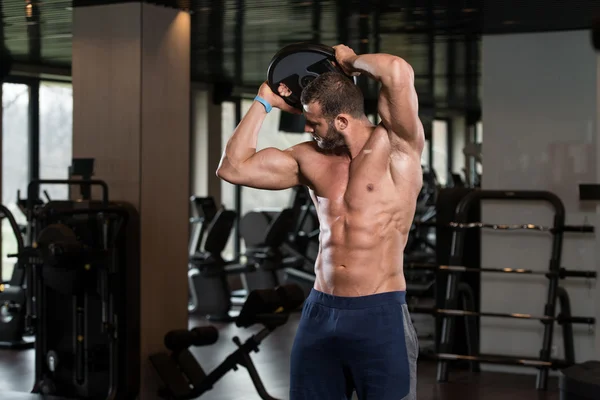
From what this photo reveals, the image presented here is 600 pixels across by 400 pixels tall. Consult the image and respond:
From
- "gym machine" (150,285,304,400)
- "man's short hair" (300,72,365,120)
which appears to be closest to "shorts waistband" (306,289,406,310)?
"man's short hair" (300,72,365,120)

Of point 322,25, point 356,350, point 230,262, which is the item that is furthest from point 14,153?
point 356,350

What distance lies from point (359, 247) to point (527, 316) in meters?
3.26

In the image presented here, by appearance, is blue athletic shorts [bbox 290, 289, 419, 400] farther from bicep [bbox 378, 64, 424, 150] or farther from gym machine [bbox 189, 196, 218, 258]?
gym machine [bbox 189, 196, 218, 258]

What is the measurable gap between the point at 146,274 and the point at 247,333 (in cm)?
259

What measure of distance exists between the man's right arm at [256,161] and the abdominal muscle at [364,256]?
235mm

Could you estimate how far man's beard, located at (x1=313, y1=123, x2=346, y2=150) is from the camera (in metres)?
2.74

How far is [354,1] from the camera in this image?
5.78 metres

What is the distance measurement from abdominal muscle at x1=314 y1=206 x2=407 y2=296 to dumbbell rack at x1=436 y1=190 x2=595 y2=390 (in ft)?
10.1

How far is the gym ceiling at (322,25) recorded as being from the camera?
578 cm

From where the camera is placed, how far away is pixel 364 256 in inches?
108

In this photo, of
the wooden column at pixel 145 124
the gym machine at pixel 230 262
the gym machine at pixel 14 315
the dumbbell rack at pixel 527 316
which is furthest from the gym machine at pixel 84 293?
the gym machine at pixel 230 262

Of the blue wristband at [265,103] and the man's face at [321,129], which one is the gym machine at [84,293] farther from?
the man's face at [321,129]

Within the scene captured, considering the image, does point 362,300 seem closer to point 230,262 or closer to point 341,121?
point 341,121

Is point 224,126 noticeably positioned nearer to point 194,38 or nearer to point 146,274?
point 194,38
